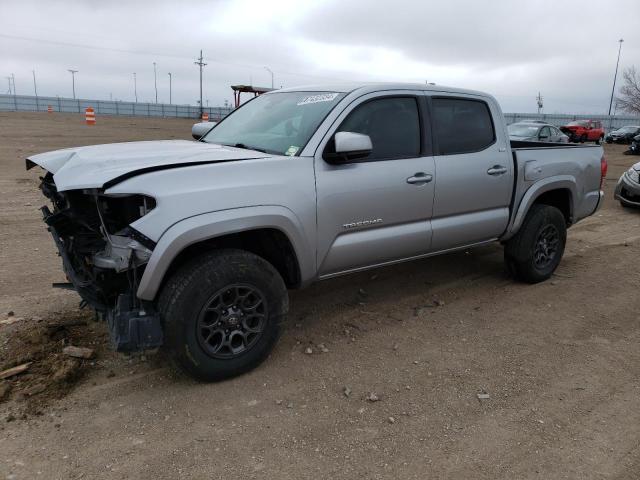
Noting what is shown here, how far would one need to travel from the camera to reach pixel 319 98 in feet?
13.2

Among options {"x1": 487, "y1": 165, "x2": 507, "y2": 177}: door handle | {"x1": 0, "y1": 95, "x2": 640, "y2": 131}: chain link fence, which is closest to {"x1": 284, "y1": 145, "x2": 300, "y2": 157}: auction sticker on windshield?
{"x1": 487, "y1": 165, "x2": 507, "y2": 177}: door handle

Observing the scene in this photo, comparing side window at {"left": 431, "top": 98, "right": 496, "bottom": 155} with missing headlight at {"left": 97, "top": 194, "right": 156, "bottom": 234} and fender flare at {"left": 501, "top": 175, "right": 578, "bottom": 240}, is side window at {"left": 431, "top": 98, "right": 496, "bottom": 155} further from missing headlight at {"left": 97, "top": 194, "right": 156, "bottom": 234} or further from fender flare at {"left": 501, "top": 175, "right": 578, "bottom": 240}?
missing headlight at {"left": 97, "top": 194, "right": 156, "bottom": 234}

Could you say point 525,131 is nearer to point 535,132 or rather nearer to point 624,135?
point 535,132

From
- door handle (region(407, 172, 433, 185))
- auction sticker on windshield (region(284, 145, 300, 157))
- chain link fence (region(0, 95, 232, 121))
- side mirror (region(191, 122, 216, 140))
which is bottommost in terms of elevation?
door handle (region(407, 172, 433, 185))

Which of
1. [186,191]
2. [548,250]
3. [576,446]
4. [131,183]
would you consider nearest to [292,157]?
[186,191]

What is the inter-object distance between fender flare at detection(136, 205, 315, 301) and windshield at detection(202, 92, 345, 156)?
555 mm

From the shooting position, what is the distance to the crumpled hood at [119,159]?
Answer: 293cm

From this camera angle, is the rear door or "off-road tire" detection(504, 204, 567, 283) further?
"off-road tire" detection(504, 204, 567, 283)

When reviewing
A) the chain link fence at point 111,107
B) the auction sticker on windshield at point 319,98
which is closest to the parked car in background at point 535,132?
the auction sticker on windshield at point 319,98

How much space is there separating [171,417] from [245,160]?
1624mm

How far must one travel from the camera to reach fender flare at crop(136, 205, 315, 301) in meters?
2.88

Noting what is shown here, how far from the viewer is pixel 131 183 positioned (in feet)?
Result: 9.43

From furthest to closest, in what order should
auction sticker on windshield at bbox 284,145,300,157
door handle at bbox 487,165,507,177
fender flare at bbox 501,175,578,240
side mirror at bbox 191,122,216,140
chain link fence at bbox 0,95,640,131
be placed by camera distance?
chain link fence at bbox 0,95,640,131, side mirror at bbox 191,122,216,140, fender flare at bbox 501,175,578,240, door handle at bbox 487,165,507,177, auction sticker on windshield at bbox 284,145,300,157

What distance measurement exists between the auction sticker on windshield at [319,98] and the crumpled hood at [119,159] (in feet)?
2.24
